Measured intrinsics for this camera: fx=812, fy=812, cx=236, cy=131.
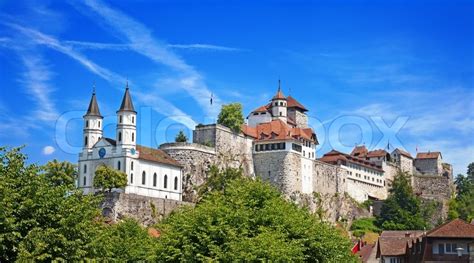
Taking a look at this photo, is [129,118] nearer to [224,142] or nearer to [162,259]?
[224,142]

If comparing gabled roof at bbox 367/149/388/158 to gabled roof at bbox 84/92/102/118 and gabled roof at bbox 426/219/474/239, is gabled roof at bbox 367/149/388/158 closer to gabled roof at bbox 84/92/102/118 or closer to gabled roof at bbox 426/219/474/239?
gabled roof at bbox 84/92/102/118

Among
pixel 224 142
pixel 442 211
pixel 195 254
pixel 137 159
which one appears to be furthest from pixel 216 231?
pixel 442 211

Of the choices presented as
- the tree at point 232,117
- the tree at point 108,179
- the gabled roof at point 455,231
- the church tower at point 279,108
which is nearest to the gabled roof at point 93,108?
the tree at point 108,179

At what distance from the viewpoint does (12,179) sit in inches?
1592

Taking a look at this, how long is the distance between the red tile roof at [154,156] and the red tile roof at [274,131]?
17391mm

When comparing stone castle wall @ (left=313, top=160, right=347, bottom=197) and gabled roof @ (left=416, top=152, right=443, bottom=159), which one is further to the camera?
gabled roof @ (left=416, top=152, right=443, bottom=159)

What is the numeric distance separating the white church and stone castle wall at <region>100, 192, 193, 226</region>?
2.67 meters

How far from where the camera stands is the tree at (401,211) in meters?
132

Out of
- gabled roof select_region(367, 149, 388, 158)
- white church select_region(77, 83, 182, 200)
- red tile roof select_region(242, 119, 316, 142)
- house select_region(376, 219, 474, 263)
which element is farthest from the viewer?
gabled roof select_region(367, 149, 388, 158)

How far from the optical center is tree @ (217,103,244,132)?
125812 mm

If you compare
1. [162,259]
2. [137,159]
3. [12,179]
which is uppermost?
[137,159]

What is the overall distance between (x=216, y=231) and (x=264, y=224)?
12.2ft

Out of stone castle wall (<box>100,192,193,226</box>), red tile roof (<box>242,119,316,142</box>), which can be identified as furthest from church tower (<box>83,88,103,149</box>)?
red tile roof (<box>242,119,316,142</box>)

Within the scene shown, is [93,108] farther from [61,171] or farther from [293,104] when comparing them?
[293,104]
